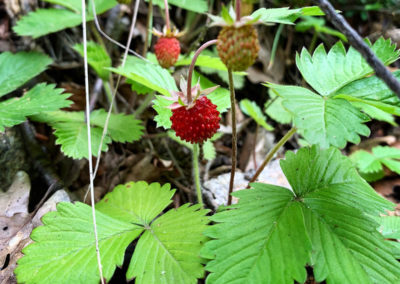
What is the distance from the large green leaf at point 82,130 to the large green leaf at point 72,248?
411mm

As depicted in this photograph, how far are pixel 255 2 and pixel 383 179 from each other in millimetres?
1657

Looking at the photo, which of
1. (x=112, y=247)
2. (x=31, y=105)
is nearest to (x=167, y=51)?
(x=31, y=105)

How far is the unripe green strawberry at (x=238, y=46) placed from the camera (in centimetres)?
94

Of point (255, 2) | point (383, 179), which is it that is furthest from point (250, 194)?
point (255, 2)

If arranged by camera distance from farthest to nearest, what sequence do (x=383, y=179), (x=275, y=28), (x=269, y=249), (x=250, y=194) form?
(x=275, y=28), (x=383, y=179), (x=250, y=194), (x=269, y=249)

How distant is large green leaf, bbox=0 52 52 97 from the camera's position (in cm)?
182

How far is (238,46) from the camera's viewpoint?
0.93m

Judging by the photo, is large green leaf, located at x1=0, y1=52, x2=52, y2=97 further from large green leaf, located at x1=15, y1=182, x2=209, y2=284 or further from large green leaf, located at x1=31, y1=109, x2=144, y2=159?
large green leaf, located at x1=15, y1=182, x2=209, y2=284

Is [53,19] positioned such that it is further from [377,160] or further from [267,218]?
[377,160]

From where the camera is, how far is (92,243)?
3.91 ft

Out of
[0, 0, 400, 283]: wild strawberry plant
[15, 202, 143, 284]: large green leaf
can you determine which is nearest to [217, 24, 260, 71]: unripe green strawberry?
[0, 0, 400, 283]: wild strawberry plant

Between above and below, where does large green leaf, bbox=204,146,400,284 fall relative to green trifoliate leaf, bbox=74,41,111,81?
below

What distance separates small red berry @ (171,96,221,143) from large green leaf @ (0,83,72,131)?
716mm

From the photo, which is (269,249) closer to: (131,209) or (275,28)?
(131,209)
